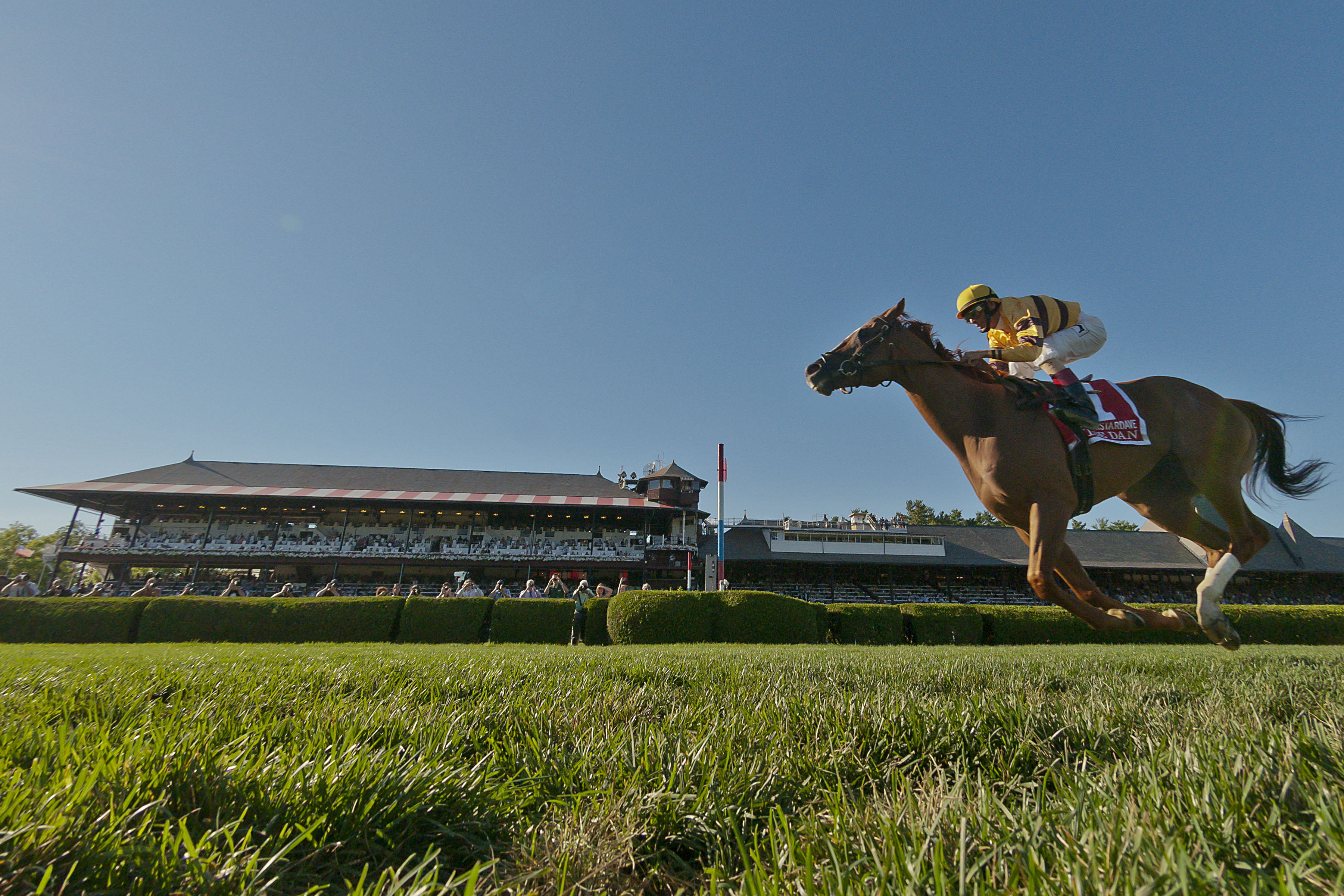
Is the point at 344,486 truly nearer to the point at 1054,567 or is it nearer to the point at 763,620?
the point at 763,620

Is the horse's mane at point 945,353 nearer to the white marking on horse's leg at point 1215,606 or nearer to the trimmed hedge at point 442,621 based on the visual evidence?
the white marking on horse's leg at point 1215,606

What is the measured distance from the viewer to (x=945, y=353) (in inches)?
214

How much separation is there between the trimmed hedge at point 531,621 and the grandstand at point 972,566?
77.2 feet

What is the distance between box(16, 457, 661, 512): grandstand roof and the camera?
126 ft

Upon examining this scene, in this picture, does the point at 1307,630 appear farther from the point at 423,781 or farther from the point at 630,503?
the point at 630,503

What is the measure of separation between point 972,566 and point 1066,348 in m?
38.9

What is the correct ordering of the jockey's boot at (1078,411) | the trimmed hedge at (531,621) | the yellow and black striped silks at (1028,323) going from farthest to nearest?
the trimmed hedge at (531,621)
the yellow and black striped silks at (1028,323)
the jockey's boot at (1078,411)

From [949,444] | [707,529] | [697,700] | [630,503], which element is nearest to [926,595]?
[707,529]

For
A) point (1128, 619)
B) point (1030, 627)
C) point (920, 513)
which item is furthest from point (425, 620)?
point (920, 513)

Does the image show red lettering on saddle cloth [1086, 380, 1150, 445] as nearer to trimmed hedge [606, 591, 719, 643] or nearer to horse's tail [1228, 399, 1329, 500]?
horse's tail [1228, 399, 1329, 500]

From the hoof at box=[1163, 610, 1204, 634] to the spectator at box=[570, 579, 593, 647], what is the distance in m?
12.7

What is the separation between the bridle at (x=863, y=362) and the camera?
5203 millimetres

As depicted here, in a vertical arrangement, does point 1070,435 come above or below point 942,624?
above

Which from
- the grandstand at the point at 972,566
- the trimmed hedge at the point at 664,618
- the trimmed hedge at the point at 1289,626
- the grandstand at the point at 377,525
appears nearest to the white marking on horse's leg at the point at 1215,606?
the trimmed hedge at the point at 664,618
